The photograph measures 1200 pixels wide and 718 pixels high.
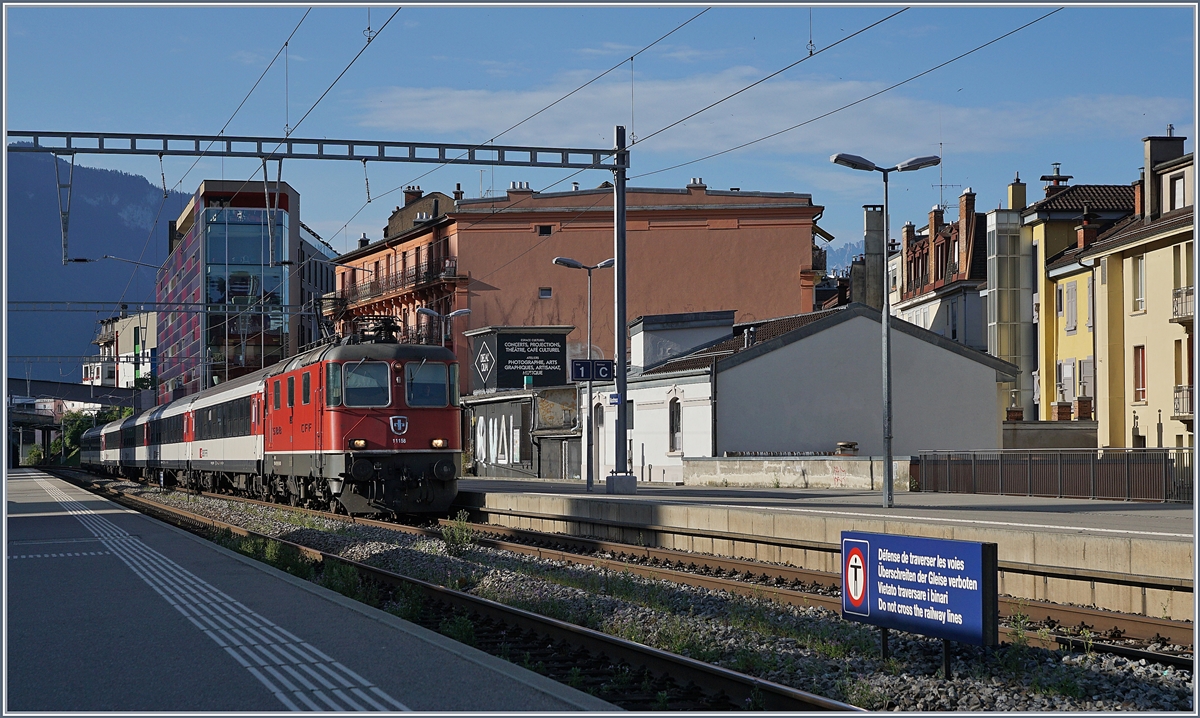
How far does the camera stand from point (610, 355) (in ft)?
213

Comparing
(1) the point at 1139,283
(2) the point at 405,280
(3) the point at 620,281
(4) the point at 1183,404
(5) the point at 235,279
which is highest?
(5) the point at 235,279

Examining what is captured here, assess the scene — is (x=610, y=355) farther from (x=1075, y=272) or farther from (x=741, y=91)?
(x=741, y=91)

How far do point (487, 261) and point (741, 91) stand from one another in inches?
1823

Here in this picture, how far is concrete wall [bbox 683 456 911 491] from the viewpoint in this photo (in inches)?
1160

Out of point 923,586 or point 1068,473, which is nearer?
point 923,586

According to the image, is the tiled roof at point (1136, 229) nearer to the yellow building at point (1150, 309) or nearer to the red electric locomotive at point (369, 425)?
the yellow building at point (1150, 309)

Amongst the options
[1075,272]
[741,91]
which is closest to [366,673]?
[741,91]

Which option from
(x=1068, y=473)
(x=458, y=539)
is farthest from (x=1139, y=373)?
(x=458, y=539)

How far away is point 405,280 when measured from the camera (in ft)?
247

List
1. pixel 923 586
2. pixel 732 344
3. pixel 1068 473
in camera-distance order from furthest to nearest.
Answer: pixel 732 344, pixel 1068 473, pixel 923 586

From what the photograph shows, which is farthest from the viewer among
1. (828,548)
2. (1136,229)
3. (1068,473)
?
(1136,229)

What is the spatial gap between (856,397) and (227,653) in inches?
1258

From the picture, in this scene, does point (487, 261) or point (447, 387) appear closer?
point (447, 387)

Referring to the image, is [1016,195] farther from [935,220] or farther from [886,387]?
[886,387]
